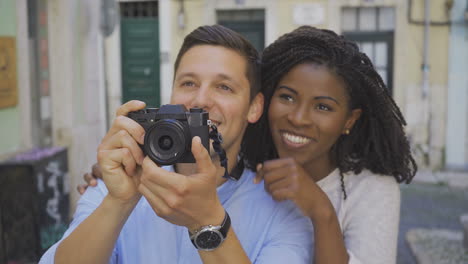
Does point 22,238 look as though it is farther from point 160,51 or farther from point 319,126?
point 160,51

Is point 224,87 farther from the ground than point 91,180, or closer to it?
farther from the ground

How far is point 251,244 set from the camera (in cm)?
198

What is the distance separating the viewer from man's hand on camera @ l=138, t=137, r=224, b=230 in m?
1.56

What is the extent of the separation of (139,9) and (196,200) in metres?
10.7

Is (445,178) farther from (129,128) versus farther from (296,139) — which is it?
(129,128)

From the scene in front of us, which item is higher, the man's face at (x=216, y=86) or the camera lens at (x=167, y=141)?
the man's face at (x=216, y=86)

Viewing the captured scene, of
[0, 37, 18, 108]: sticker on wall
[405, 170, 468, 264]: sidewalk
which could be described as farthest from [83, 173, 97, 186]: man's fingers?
[405, 170, 468, 264]: sidewalk

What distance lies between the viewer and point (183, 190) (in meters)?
1.56

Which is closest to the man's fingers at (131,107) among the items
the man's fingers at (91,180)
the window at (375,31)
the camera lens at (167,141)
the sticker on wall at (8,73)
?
the camera lens at (167,141)

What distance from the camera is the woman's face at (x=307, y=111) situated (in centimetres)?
248

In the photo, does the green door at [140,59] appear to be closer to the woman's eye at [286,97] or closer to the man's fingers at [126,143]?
the woman's eye at [286,97]

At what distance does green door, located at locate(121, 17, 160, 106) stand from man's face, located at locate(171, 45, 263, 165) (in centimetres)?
968

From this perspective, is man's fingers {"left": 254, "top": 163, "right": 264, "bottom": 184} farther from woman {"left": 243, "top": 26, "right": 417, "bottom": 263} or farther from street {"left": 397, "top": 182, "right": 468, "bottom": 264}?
street {"left": 397, "top": 182, "right": 468, "bottom": 264}

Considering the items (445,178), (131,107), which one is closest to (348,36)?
(445,178)
